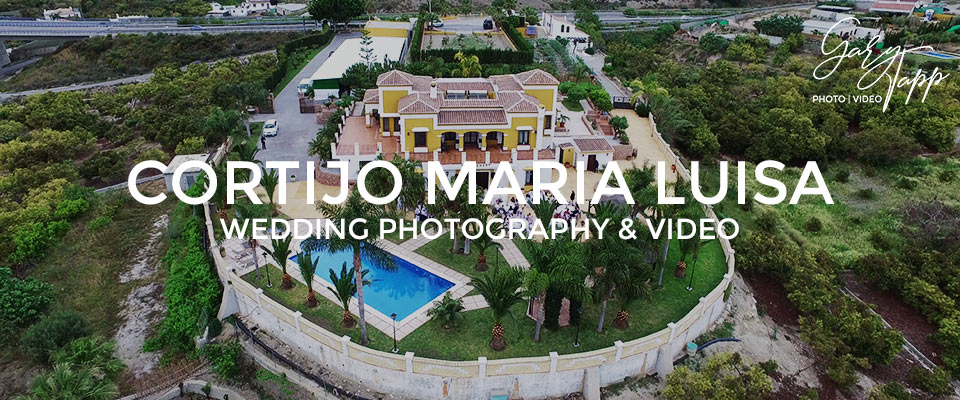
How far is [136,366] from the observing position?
24484 mm

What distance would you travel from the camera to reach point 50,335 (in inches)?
905

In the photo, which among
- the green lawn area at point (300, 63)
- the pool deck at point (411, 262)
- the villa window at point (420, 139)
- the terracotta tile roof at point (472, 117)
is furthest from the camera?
the green lawn area at point (300, 63)

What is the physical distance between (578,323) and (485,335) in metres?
4.00

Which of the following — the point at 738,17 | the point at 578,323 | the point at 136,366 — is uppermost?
the point at 738,17

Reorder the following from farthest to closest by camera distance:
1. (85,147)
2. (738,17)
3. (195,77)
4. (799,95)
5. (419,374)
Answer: (738,17)
(195,77)
(799,95)
(85,147)
(419,374)

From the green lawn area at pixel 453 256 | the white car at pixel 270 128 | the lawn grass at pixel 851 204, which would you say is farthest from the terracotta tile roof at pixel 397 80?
the lawn grass at pixel 851 204

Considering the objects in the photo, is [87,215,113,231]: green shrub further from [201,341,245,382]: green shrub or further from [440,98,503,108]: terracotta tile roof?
[440,98,503,108]: terracotta tile roof

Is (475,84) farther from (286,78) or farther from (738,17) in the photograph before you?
(738,17)

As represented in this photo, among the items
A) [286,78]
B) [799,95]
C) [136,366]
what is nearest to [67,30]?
[286,78]

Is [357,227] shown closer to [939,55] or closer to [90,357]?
[90,357]

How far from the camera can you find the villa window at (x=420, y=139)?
120 ft

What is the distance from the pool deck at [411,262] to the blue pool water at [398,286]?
0.28 m

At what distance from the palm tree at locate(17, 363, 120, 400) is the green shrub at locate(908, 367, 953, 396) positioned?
3315cm

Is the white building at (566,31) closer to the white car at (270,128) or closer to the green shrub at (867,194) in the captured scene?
the green shrub at (867,194)
